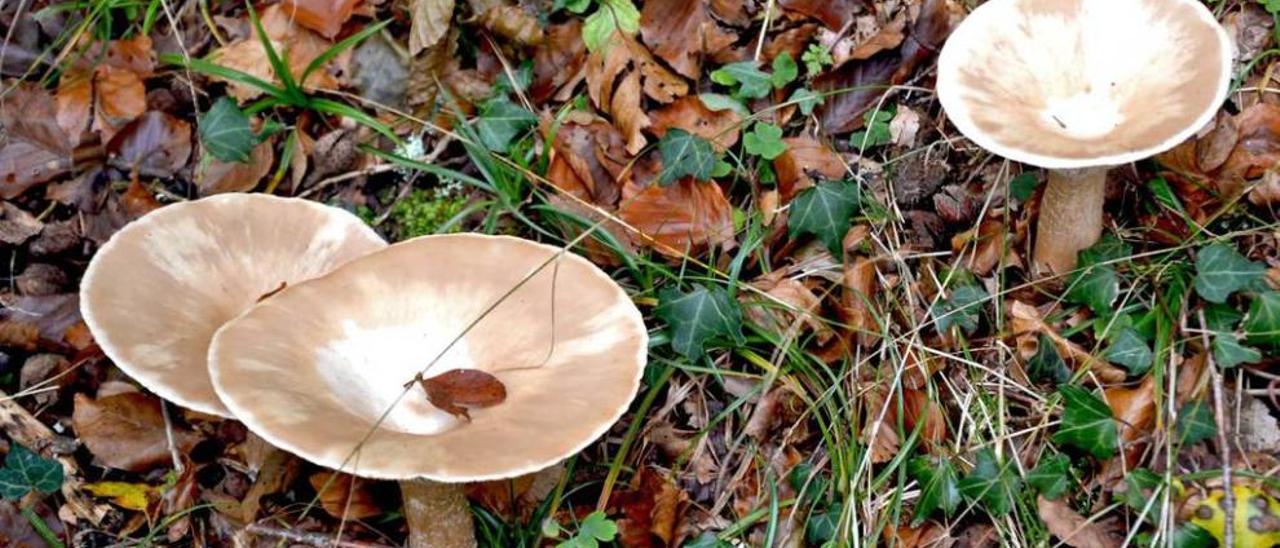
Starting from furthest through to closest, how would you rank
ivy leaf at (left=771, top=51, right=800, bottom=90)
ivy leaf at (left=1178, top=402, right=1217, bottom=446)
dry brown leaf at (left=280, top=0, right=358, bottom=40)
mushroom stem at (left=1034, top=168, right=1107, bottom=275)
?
1. dry brown leaf at (left=280, top=0, right=358, bottom=40)
2. ivy leaf at (left=771, top=51, right=800, bottom=90)
3. mushroom stem at (left=1034, top=168, right=1107, bottom=275)
4. ivy leaf at (left=1178, top=402, right=1217, bottom=446)

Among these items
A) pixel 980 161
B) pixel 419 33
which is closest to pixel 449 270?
pixel 419 33

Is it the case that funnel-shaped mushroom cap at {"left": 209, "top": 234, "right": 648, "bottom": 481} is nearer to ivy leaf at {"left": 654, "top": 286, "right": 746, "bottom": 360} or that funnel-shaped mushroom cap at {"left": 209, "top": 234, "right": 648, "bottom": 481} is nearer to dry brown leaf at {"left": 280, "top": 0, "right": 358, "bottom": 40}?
ivy leaf at {"left": 654, "top": 286, "right": 746, "bottom": 360}

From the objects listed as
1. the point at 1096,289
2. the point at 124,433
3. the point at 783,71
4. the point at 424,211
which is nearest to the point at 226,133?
the point at 424,211

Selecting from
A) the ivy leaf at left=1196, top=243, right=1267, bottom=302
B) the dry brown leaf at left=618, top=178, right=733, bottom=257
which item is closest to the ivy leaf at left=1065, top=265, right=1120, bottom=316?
the ivy leaf at left=1196, top=243, right=1267, bottom=302

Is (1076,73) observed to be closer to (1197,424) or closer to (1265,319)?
(1265,319)

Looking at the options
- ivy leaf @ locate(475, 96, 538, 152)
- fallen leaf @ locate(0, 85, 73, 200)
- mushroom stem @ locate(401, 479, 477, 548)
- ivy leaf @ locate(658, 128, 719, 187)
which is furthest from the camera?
fallen leaf @ locate(0, 85, 73, 200)

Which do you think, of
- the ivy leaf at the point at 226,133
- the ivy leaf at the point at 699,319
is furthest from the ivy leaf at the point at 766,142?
the ivy leaf at the point at 226,133
